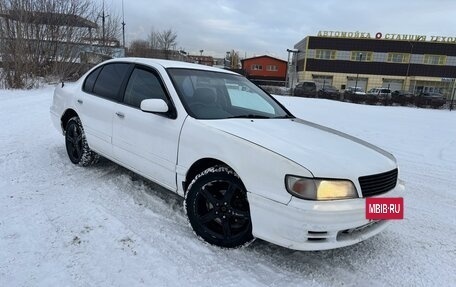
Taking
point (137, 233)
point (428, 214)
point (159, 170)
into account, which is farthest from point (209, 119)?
point (428, 214)

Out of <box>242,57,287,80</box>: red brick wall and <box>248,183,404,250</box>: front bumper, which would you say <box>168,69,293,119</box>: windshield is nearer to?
<box>248,183,404,250</box>: front bumper

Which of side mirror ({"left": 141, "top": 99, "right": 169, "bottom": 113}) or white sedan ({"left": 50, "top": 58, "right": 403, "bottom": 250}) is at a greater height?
side mirror ({"left": 141, "top": 99, "right": 169, "bottom": 113})

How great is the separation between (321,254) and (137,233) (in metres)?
1.64

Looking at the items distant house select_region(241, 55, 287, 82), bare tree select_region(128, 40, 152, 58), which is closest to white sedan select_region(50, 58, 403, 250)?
bare tree select_region(128, 40, 152, 58)

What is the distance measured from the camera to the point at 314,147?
2.98 metres

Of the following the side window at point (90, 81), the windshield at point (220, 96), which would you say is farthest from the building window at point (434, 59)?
the side window at point (90, 81)

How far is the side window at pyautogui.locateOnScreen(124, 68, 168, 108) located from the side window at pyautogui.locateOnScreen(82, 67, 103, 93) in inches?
36.9

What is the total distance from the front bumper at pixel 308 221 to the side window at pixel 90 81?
10.4 ft

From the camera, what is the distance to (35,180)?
444cm

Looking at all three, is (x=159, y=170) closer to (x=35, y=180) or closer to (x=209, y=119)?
(x=209, y=119)

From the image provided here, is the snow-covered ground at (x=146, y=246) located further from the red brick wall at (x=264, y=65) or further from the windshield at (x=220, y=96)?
the red brick wall at (x=264, y=65)

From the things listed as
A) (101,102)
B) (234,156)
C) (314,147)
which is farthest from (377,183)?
(101,102)

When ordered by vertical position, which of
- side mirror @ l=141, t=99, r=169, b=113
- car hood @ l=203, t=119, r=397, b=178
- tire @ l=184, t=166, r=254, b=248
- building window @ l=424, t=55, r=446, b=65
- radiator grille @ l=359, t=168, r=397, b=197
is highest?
building window @ l=424, t=55, r=446, b=65

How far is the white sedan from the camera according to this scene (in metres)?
2.64
